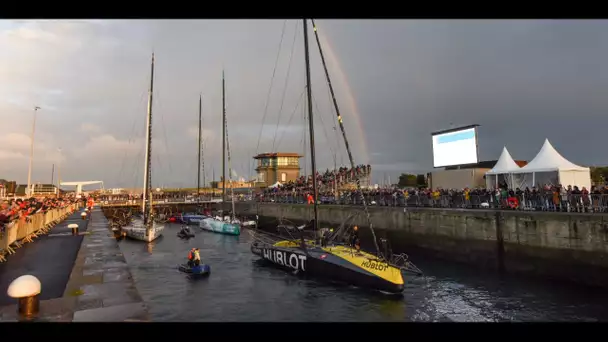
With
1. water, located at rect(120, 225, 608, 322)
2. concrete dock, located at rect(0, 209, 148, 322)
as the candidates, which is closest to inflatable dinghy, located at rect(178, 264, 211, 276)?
water, located at rect(120, 225, 608, 322)

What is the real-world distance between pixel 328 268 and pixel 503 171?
1912cm

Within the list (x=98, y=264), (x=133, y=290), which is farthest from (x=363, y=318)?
(x=98, y=264)

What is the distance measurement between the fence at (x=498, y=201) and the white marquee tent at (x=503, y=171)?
487cm

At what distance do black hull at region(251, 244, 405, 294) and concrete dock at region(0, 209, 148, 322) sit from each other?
9721mm

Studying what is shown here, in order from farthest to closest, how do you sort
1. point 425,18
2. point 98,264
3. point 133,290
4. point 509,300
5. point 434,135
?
point 434,135 < point 509,300 < point 98,264 < point 133,290 < point 425,18

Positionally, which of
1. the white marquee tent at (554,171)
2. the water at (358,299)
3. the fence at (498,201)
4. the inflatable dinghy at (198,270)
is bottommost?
the water at (358,299)

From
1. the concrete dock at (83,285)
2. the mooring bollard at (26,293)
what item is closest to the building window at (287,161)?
the concrete dock at (83,285)

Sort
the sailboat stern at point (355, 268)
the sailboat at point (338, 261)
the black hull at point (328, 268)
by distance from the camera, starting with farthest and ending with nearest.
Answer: the black hull at point (328, 268), the sailboat at point (338, 261), the sailboat stern at point (355, 268)

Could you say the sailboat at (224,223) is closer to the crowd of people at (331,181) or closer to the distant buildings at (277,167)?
the crowd of people at (331,181)

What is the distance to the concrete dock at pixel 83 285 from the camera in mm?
7655
